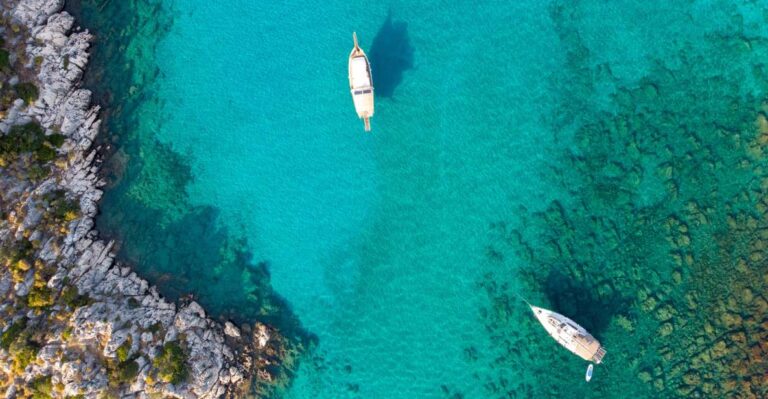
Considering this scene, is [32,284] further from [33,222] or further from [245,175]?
[245,175]

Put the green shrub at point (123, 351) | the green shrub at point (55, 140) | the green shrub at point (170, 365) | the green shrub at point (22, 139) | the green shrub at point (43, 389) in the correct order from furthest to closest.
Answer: the green shrub at point (55, 140), the green shrub at point (22, 139), the green shrub at point (170, 365), the green shrub at point (123, 351), the green shrub at point (43, 389)

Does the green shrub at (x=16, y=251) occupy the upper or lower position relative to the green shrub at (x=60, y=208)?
lower

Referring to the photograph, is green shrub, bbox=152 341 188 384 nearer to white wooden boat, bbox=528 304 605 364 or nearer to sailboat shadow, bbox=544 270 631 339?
white wooden boat, bbox=528 304 605 364

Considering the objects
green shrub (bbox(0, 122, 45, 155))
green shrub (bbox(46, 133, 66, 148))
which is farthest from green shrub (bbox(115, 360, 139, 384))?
green shrub (bbox(0, 122, 45, 155))

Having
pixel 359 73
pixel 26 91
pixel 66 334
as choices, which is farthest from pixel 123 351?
pixel 359 73

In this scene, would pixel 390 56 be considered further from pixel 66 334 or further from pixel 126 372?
pixel 66 334

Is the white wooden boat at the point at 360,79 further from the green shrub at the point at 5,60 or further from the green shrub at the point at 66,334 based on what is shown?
the green shrub at the point at 66,334

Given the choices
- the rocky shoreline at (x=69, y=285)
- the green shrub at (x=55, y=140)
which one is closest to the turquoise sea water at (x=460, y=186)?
the rocky shoreline at (x=69, y=285)
